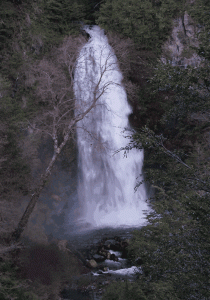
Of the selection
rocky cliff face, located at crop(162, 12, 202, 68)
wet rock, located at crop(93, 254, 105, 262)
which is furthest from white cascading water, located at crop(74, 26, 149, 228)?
rocky cliff face, located at crop(162, 12, 202, 68)

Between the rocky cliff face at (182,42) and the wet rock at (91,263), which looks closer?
the wet rock at (91,263)

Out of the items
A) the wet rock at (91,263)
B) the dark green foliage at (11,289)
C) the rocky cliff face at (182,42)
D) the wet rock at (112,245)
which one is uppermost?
the rocky cliff face at (182,42)

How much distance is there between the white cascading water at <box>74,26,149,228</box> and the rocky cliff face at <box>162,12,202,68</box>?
394 cm

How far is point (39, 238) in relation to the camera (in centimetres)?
1252

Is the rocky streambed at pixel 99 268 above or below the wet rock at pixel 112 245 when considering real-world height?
below

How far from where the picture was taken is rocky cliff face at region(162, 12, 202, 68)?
16.8 meters

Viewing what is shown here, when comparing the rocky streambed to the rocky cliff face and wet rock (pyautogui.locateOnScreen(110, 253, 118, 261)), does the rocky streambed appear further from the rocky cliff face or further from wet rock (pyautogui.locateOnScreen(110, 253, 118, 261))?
the rocky cliff face

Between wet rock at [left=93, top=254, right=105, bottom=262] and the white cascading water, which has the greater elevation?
the white cascading water

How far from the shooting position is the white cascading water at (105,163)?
15.2 metres

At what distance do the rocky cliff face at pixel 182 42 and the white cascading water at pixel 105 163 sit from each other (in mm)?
3942

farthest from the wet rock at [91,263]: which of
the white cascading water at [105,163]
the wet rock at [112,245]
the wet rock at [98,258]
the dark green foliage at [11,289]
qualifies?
the dark green foliage at [11,289]

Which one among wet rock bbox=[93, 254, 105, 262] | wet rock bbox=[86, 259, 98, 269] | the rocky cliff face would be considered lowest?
wet rock bbox=[86, 259, 98, 269]

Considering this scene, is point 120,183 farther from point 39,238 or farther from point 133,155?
point 39,238

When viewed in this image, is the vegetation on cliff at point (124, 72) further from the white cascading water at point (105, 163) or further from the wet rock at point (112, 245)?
the wet rock at point (112, 245)
